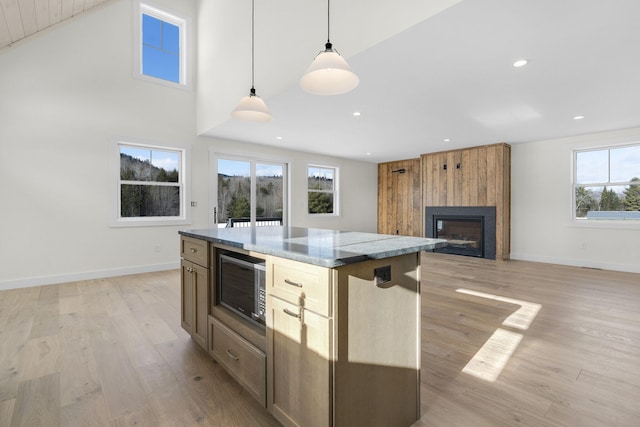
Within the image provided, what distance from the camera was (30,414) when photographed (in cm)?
153

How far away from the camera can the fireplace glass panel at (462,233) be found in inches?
248

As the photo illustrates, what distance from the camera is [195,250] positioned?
2162mm

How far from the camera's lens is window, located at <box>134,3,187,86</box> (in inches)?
194

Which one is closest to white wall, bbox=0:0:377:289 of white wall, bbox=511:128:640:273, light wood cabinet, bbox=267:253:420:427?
light wood cabinet, bbox=267:253:420:427

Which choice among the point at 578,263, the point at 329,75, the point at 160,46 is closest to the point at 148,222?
the point at 160,46

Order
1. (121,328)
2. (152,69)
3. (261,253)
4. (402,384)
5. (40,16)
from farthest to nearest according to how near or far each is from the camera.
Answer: (152,69), (40,16), (121,328), (261,253), (402,384)

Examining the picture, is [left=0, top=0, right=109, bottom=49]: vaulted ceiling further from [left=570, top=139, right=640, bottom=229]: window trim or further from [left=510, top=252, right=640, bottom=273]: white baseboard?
[left=510, top=252, right=640, bottom=273]: white baseboard

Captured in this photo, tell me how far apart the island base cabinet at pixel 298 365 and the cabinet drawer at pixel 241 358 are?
0.07 m

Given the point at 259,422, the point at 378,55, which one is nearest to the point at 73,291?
the point at 259,422

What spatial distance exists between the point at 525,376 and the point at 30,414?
2814 millimetres

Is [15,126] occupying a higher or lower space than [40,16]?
lower

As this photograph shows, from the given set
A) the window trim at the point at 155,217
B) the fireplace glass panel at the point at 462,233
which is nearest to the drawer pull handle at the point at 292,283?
the window trim at the point at 155,217

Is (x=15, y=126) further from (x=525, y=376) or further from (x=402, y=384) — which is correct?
(x=525, y=376)

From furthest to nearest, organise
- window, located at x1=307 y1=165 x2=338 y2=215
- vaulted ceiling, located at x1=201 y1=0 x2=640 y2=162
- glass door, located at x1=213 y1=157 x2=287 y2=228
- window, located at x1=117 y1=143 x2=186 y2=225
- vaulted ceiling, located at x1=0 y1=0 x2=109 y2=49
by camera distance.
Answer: window, located at x1=307 y1=165 x2=338 y2=215 < glass door, located at x1=213 y1=157 x2=287 y2=228 < window, located at x1=117 y1=143 x2=186 y2=225 < vaulted ceiling, located at x1=0 y1=0 x2=109 y2=49 < vaulted ceiling, located at x1=201 y1=0 x2=640 y2=162
